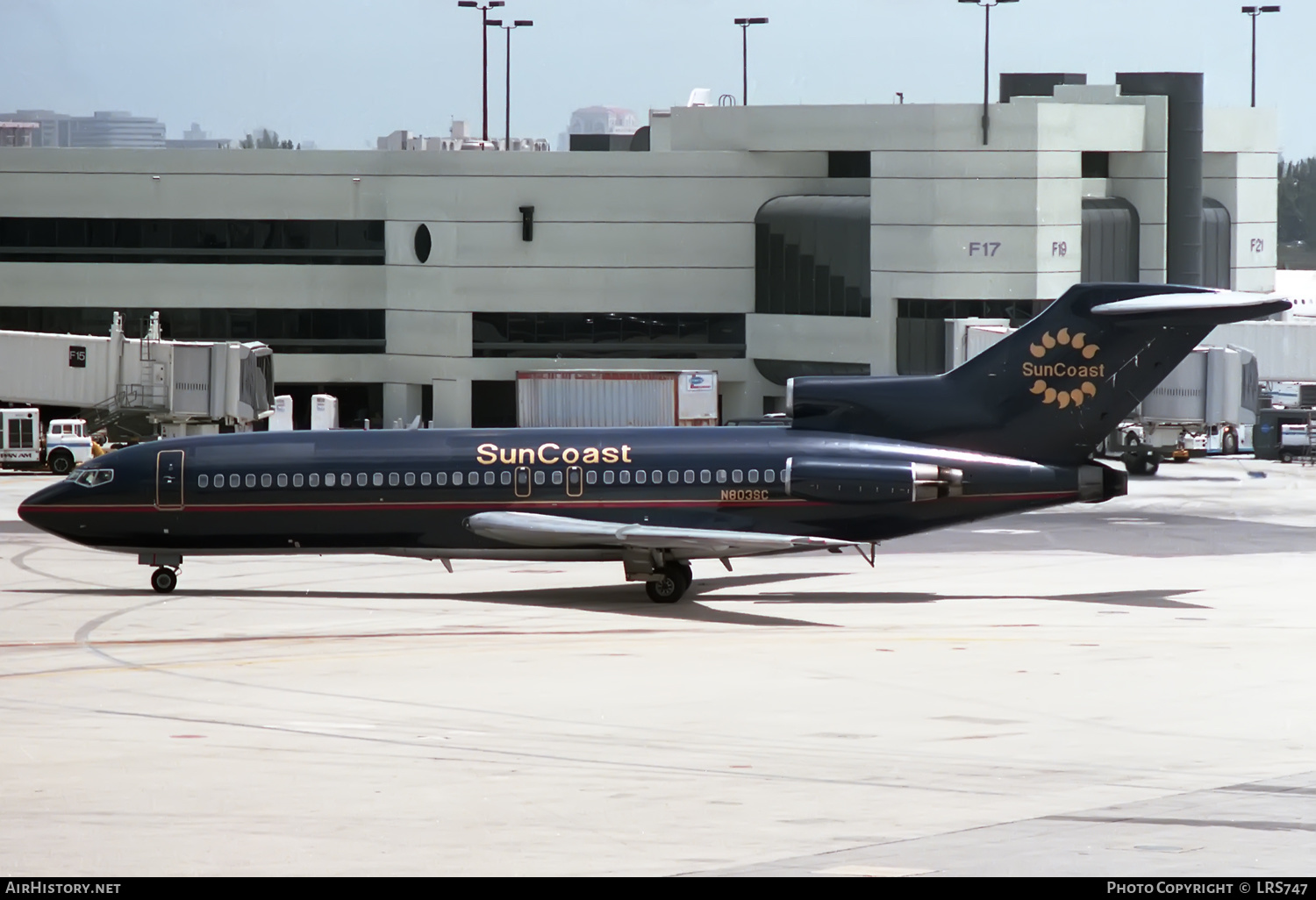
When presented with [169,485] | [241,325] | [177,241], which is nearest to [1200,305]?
[169,485]

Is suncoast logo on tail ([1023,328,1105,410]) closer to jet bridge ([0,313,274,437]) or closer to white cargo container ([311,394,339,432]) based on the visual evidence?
jet bridge ([0,313,274,437])

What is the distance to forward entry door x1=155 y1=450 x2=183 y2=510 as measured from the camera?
35.1m

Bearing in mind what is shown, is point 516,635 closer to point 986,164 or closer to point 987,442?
point 987,442

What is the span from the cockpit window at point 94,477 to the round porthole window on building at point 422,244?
1634 inches

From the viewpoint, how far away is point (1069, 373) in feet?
113

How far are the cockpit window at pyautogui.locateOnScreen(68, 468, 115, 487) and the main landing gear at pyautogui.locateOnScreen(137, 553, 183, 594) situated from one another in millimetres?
1697

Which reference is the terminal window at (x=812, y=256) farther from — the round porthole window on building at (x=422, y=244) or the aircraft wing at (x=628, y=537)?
the aircraft wing at (x=628, y=537)

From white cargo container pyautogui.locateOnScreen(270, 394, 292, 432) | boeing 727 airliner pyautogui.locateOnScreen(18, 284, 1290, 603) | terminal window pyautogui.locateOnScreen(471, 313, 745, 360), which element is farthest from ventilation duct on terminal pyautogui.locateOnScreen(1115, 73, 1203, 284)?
boeing 727 airliner pyautogui.locateOnScreen(18, 284, 1290, 603)

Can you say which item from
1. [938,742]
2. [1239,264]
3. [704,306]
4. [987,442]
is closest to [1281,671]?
[938,742]

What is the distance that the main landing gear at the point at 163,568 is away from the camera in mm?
35750

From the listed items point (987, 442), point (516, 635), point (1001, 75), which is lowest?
point (516, 635)

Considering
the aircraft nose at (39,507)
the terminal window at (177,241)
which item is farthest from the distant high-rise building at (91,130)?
the aircraft nose at (39,507)

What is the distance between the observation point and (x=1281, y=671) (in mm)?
25500

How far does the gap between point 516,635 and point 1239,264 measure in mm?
58411
